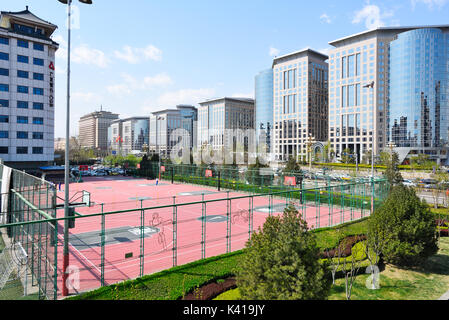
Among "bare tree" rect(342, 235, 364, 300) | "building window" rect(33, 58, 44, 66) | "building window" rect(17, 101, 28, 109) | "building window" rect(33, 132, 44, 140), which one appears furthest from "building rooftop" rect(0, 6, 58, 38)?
"bare tree" rect(342, 235, 364, 300)

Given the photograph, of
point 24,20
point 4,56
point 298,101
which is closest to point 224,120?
point 298,101

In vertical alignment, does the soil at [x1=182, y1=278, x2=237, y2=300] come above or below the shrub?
below

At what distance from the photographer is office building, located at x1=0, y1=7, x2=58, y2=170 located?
5472 centimetres

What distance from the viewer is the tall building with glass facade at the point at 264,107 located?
149 meters

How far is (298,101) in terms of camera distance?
5221 inches

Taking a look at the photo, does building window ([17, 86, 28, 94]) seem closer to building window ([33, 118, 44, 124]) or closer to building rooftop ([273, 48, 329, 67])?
building window ([33, 118, 44, 124])

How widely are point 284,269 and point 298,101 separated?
13191 cm

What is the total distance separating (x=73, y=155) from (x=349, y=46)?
109978 mm

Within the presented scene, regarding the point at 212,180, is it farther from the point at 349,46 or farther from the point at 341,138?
the point at 349,46

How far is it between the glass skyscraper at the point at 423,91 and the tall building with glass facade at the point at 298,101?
34077 mm

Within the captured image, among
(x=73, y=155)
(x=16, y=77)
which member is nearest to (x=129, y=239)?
(x=16, y=77)

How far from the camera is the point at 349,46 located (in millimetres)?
113688

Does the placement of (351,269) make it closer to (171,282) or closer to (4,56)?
(171,282)

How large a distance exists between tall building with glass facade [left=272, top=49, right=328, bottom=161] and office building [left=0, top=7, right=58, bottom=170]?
3659 inches
